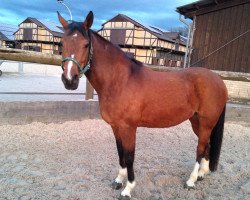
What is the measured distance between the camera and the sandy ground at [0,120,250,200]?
2.75 metres

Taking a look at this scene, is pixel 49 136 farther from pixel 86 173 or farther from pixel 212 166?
pixel 212 166

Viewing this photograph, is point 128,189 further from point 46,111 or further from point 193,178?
point 46,111

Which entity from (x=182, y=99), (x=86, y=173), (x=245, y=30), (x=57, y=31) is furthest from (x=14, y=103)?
(x=57, y=31)

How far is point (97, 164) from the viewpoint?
3.42m

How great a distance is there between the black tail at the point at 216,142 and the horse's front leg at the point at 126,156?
1199 millimetres

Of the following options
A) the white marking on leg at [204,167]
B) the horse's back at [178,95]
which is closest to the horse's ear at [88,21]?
the horse's back at [178,95]

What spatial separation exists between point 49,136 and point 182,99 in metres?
2.45

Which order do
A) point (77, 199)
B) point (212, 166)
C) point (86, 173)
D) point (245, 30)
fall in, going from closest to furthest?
point (77, 199), point (86, 173), point (212, 166), point (245, 30)

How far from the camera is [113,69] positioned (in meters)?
2.59

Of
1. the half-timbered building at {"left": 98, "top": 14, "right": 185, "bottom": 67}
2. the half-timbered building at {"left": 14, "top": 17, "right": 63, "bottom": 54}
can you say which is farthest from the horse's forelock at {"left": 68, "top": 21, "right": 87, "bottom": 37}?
the half-timbered building at {"left": 14, "top": 17, "right": 63, "bottom": 54}

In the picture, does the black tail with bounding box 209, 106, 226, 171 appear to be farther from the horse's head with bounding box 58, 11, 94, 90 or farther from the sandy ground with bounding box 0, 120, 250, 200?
the horse's head with bounding box 58, 11, 94, 90

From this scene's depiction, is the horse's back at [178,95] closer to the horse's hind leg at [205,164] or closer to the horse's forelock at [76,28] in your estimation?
the horse's hind leg at [205,164]

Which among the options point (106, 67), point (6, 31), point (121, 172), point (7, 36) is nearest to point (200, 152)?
point (121, 172)

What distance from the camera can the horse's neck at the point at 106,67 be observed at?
8.23 ft
